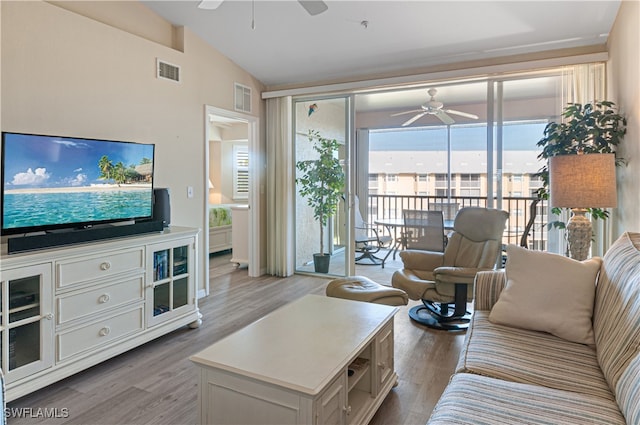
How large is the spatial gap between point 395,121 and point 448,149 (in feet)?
3.51

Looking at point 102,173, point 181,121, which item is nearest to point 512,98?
point 181,121

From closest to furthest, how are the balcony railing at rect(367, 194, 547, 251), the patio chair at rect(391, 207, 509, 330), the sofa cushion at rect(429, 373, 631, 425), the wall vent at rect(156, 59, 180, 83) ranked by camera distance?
1. the sofa cushion at rect(429, 373, 631, 425)
2. the patio chair at rect(391, 207, 509, 330)
3. the wall vent at rect(156, 59, 180, 83)
4. the balcony railing at rect(367, 194, 547, 251)

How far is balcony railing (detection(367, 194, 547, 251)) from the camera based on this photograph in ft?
13.6

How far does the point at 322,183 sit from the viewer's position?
5.02 metres

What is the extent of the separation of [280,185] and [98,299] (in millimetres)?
2850

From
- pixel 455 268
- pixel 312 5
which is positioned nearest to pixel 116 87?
pixel 312 5

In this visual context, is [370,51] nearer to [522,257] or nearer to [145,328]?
[522,257]

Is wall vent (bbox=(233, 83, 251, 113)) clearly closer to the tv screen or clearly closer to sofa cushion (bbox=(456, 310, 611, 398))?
the tv screen

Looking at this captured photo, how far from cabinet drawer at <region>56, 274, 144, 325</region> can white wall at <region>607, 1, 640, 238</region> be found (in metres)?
3.43

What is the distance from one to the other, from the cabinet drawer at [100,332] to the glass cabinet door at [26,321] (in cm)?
9

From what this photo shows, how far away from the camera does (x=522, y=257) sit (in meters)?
2.14

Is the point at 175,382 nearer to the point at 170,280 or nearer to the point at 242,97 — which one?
the point at 170,280

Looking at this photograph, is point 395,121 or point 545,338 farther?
point 395,121
